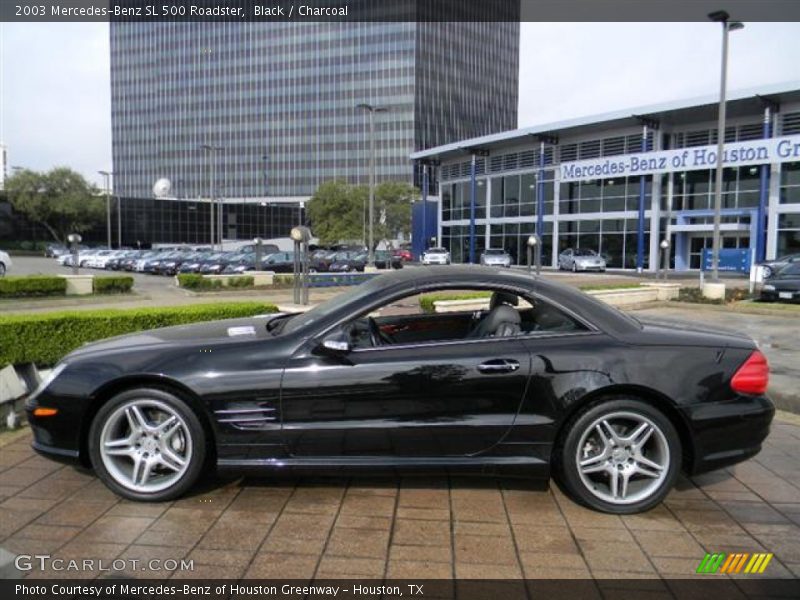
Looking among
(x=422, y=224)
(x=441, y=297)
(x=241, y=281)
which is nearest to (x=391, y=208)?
(x=422, y=224)

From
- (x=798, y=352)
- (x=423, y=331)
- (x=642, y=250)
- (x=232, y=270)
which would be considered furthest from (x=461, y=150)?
(x=423, y=331)

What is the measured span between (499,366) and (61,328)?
5.87m

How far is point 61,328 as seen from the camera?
7.42 meters

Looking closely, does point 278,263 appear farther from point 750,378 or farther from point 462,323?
point 750,378

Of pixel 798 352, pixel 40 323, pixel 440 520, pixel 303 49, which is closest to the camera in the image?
pixel 440 520

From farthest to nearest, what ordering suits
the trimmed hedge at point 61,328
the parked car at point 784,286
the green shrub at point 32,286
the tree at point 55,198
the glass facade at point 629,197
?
the tree at point 55,198, the glass facade at point 629,197, the green shrub at point 32,286, the parked car at point 784,286, the trimmed hedge at point 61,328

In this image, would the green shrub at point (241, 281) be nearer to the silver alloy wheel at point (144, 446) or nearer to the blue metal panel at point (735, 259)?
the silver alloy wheel at point (144, 446)

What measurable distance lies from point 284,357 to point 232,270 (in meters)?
29.8

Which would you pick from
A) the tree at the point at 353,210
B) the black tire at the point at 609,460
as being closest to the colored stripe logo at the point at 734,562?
the black tire at the point at 609,460

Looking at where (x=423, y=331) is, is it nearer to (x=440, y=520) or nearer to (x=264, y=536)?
(x=440, y=520)

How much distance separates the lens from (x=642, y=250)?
37.6 metres

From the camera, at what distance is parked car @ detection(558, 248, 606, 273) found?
37.5m

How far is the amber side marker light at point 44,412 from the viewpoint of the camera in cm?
373

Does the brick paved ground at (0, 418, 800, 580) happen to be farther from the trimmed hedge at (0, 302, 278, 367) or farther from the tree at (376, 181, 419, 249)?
the tree at (376, 181, 419, 249)
